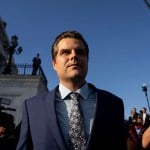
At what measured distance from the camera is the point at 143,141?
213 cm

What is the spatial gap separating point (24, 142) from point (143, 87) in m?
17.7

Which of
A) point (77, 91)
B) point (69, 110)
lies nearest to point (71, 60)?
point (77, 91)

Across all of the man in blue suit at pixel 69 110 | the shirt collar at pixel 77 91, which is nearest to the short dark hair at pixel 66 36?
the man in blue suit at pixel 69 110

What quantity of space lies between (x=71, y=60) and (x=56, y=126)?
0.47m

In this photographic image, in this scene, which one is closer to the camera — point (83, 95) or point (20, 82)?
point (83, 95)

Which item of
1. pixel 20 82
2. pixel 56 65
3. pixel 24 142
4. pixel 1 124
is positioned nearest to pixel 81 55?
pixel 56 65

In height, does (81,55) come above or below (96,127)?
above

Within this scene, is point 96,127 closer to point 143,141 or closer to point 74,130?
point 74,130

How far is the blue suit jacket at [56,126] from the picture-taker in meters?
2.10

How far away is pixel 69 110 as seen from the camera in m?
2.26

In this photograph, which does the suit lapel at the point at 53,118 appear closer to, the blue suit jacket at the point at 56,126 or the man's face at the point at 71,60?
the blue suit jacket at the point at 56,126

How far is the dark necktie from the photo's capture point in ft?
6.82

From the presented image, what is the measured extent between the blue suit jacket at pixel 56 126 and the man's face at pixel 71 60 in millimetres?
173

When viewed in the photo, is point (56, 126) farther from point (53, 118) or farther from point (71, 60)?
point (71, 60)
